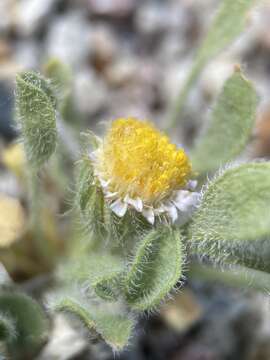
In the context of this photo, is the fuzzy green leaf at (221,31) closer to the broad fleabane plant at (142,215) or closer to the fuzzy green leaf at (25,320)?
the broad fleabane plant at (142,215)

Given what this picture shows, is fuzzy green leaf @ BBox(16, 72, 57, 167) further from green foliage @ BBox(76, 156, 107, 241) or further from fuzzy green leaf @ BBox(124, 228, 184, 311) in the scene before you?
fuzzy green leaf @ BBox(124, 228, 184, 311)

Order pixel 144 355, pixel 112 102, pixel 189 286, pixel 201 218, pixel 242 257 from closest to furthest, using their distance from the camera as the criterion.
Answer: pixel 242 257 < pixel 201 218 < pixel 144 355 < pixel 189 286 < pixel 112 102

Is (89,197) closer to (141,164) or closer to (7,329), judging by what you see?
(141,164)

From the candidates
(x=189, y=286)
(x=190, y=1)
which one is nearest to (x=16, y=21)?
(x=190, y=1)

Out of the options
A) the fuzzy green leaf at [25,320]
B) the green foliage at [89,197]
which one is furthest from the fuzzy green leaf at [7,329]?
the green foliage at [89,197]

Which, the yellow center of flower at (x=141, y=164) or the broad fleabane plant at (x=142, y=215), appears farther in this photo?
the yellow center of flower at (x=141, y=164)

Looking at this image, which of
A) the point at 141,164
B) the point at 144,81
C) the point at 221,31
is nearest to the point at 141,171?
the point at 141,164

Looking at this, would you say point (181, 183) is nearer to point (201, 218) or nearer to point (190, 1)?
point (201, 218)
